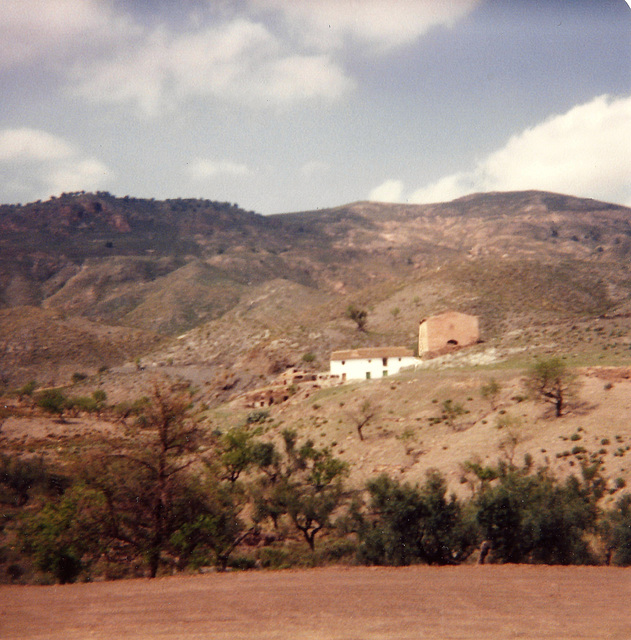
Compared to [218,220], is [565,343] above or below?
below

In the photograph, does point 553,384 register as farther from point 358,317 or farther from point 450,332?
point 358,317

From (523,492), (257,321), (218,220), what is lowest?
(523,492)

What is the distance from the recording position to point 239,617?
9102mm

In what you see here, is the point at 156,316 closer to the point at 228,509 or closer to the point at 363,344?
the point at 363,344

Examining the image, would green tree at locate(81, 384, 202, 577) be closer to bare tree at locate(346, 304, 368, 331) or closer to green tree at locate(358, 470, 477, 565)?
green tree at locate(358, 470, 477, 565)

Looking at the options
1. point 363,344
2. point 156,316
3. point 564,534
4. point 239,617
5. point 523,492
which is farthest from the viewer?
point 156,316

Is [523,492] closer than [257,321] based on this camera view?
Yes

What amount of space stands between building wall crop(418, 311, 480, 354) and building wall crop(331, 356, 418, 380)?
228 centimetres

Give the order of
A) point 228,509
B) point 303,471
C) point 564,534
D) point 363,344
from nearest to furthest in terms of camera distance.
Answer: point 564,534
point 228,509
point 303,471
point 363,344

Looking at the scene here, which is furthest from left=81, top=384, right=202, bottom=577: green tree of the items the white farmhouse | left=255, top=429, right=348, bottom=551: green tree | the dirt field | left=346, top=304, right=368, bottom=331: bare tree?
left=346, top=304, right=368, bottom=331: bare tree

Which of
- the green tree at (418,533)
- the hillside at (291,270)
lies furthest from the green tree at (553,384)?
the hillside at (291,270)

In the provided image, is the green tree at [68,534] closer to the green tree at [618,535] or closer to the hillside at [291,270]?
the green tree at [618,535]

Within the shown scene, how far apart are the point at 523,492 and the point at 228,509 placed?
328 inches

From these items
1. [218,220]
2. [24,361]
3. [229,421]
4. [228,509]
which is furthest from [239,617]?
[218,220]
